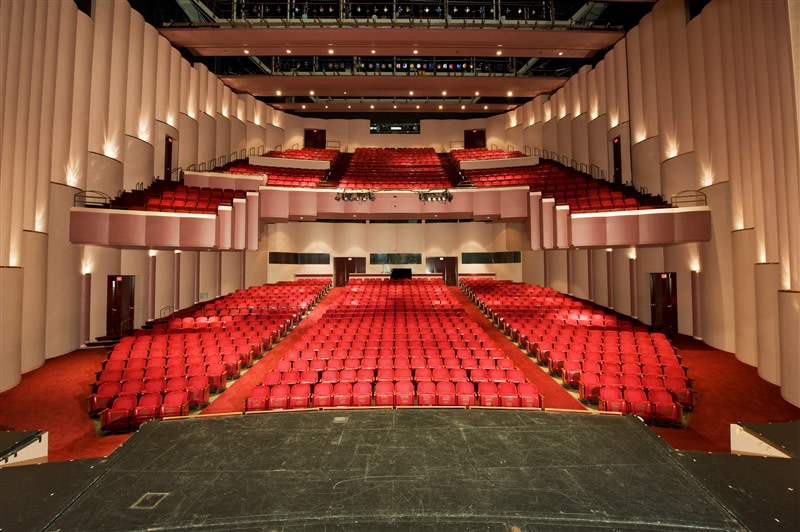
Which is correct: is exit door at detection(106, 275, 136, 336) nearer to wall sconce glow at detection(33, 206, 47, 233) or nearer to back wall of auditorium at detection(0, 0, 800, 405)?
back wall of auditorium at detection(0, 0, 800, 405)

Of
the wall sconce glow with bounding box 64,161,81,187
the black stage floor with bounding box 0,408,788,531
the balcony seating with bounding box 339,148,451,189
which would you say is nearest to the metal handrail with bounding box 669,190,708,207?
the balcony seating with bounding box 339,148,451,189

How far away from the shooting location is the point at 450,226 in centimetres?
1817

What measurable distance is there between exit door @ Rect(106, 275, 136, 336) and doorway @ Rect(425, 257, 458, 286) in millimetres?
11635

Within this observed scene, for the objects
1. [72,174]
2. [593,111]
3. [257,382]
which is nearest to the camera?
[257,382]

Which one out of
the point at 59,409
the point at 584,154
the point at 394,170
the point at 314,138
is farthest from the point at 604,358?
the point at 314,138

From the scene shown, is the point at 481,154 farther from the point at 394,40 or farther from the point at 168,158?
the point at 168,158

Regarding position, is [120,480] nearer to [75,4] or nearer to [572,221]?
[572,221]

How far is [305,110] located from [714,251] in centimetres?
1740

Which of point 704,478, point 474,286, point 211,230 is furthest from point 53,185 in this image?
point 474,286

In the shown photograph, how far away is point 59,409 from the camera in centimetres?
574

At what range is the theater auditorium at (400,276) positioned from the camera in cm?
233

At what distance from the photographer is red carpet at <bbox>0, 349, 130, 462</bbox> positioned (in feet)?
15.6

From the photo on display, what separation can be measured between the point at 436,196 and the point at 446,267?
5.90 m

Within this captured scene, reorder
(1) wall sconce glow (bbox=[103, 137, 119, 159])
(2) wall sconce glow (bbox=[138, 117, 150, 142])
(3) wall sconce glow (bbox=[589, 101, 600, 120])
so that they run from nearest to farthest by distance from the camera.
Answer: (1) wall sconce glow (bbox=[103, 137, 119, 159]), (2) wall sconce glow (bbox=[138, 117, 150, 142]), (3) wall sconce glow (bbox=[589, 101, 600, 120])
